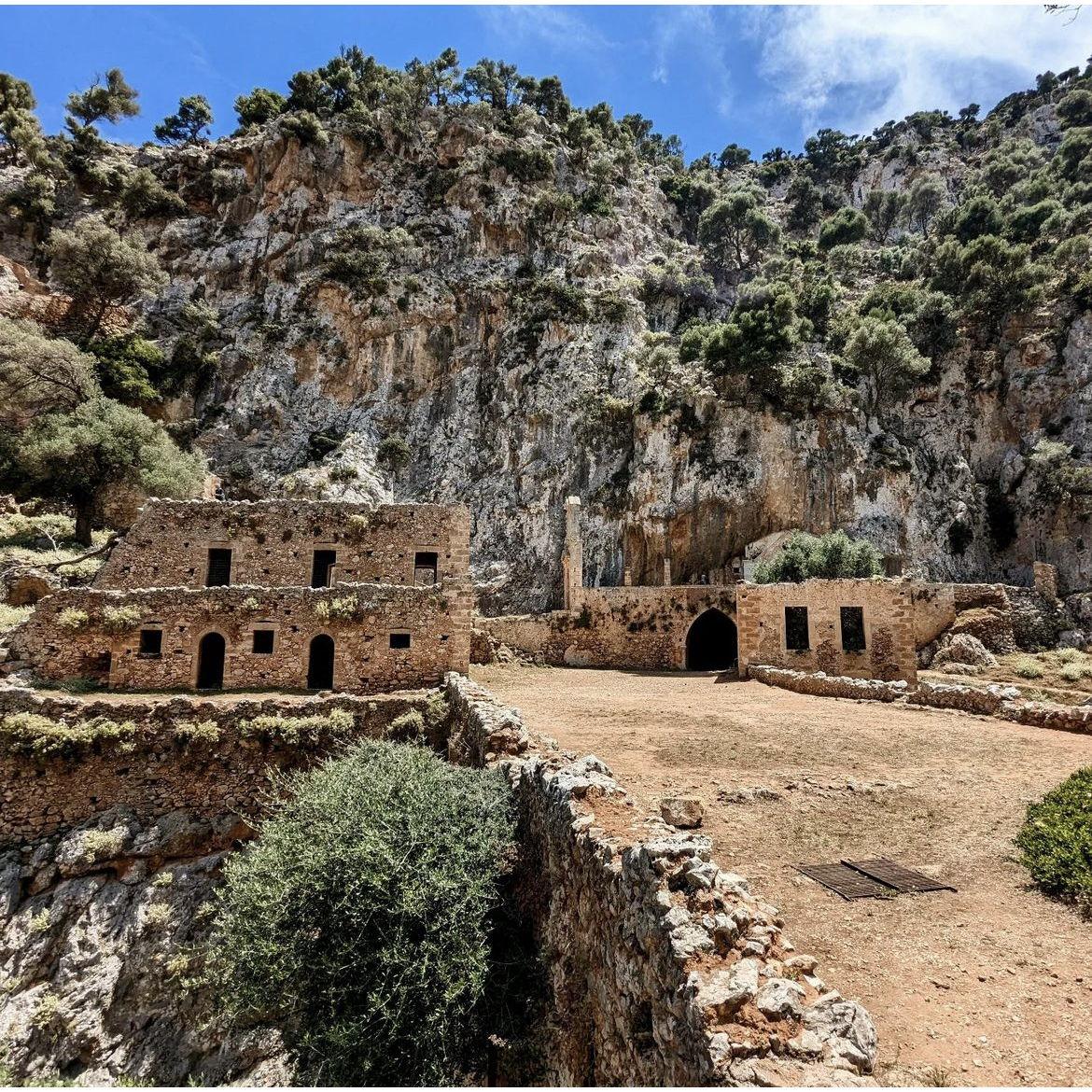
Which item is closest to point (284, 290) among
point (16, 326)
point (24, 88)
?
point (16, 326)

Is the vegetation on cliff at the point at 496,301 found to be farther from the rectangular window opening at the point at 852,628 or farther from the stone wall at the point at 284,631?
the stone wall at the point at 284,631

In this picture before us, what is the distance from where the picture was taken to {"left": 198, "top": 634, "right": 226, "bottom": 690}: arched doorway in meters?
17.5

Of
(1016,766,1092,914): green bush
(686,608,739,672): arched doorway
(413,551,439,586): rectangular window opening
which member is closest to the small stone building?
(413,551,439,586): rectangular window opening

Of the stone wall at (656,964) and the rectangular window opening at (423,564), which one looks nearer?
the stone wall at (656,964)

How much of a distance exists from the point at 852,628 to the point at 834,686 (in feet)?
18.2

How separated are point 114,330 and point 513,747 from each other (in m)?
47.6

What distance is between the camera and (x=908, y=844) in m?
6.89

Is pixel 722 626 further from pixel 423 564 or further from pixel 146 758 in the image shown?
pixel 146 758

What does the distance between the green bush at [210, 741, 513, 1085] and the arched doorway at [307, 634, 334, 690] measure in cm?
996

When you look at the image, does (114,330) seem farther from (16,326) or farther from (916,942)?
(916,942)

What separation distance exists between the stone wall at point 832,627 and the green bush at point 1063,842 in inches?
590

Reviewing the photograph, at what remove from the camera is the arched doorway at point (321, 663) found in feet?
57.1

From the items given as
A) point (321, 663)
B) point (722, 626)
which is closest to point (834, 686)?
point (722, 626)

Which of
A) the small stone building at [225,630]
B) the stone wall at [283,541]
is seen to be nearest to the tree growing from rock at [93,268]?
the stone wall at [283,541]
